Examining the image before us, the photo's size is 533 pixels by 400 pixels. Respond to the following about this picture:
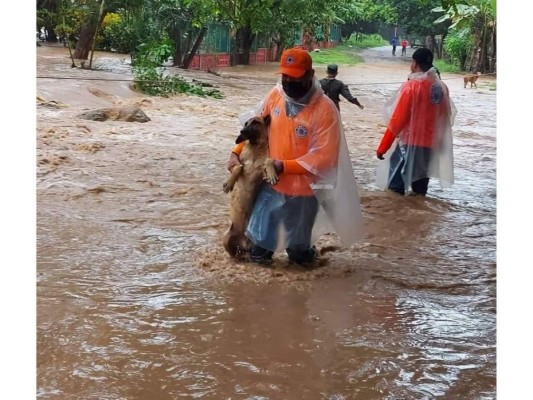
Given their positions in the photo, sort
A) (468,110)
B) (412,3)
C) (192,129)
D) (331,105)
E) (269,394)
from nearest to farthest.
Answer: (269,394) < (331,105) < (192,129) < (468,110) < (412,3)

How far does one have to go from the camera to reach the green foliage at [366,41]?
51.8 meters

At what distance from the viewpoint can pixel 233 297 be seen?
4.52m

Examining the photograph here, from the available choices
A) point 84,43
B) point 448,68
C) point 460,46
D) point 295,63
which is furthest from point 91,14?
point 448,68

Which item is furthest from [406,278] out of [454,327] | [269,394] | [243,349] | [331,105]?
[269,394]

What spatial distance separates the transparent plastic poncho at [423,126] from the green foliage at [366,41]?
147 ft

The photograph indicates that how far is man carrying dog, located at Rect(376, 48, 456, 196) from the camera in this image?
276 inches

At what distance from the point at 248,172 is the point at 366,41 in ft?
172

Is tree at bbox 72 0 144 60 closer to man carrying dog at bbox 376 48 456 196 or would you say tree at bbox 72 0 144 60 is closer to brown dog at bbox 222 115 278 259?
man carrying dog at bbox 376 48 456 196

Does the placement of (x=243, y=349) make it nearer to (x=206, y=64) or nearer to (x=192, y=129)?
(x=192, y=129)

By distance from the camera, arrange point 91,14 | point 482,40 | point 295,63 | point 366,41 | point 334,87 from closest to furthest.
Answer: point 295,63 → point 334,87 → point 91,14 → point 482,40 → point 366,41

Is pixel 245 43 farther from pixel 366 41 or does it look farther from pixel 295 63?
pixel 366 41

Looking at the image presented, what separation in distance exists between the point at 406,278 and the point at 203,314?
1.69 meters

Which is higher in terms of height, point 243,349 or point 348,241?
point 348,241

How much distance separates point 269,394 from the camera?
10.7 ft
